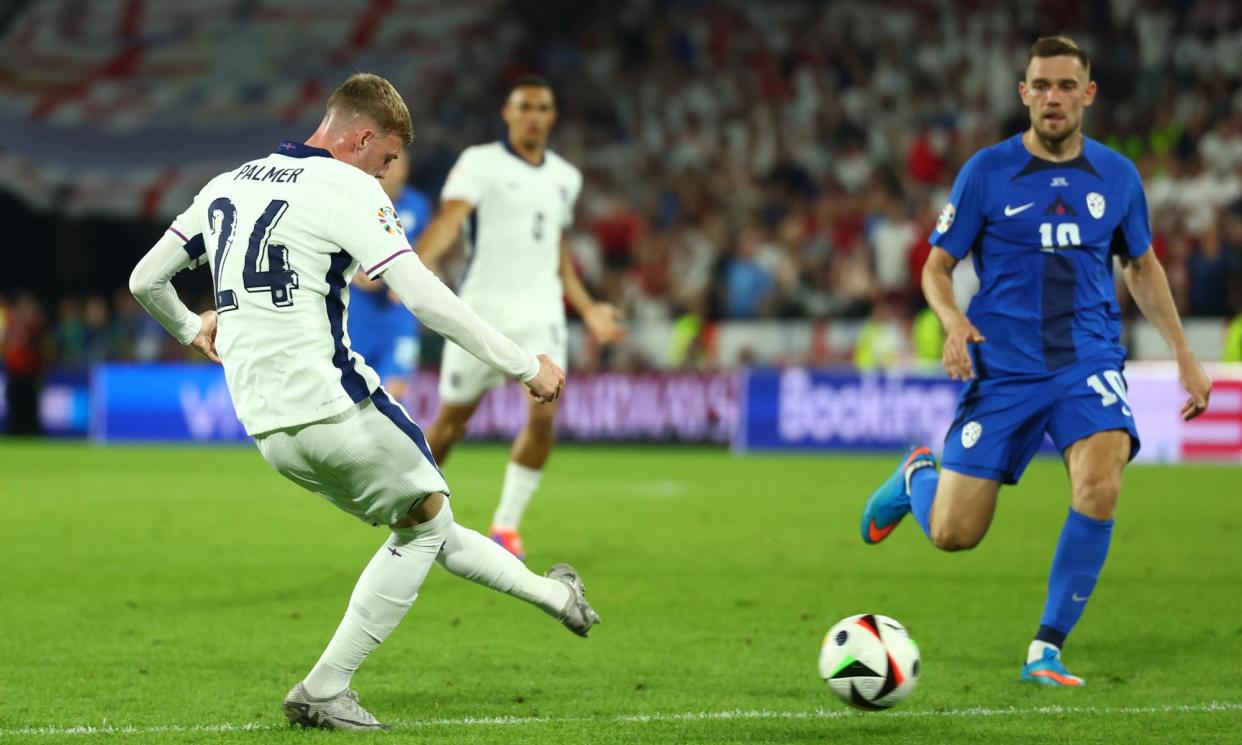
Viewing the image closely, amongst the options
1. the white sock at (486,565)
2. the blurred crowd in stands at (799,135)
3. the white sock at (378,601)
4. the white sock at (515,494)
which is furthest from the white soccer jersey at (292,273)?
the blurred crowd in stands at (799,135)

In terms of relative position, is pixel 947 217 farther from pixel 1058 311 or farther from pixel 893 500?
pixel 893 500

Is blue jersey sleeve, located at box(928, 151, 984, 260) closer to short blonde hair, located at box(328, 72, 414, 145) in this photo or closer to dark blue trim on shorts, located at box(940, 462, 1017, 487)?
dark blue trim on shorts, located at box(940, 462, 1017, 487)

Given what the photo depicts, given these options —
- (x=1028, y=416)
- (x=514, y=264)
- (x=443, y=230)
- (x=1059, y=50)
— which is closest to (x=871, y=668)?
(x=1028, y=416)

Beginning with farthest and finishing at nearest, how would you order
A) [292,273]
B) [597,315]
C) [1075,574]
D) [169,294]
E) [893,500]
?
[597,315], [893,500], [1075,574], [169,294], [292,273]

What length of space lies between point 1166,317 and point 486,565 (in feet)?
9.14

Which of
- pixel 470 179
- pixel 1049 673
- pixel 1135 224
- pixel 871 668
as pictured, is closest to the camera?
pixel 871 668

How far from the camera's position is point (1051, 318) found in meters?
6.27

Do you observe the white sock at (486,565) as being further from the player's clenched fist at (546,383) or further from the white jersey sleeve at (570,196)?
the white jersey sleeve at (570,196)

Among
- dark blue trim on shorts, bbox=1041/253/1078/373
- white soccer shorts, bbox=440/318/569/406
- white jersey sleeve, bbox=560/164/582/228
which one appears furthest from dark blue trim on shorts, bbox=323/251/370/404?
white jersey sleeve, bbox=560/164/582/228

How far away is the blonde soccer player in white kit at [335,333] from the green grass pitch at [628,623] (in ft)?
1.46

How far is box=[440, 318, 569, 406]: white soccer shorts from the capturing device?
366 inches

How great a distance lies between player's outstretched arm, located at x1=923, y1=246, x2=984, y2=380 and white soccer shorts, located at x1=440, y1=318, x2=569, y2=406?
331 centimetres

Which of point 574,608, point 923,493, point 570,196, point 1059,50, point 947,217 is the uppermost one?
point 1059,50

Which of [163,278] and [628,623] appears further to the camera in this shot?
[628,623]
